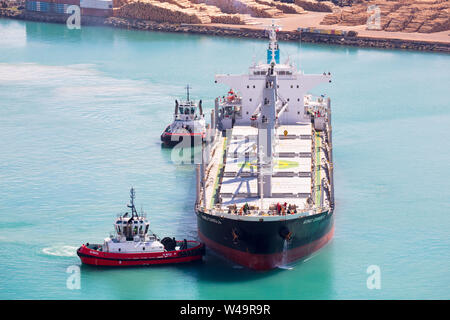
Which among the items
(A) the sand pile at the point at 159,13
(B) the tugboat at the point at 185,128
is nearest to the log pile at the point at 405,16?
(A) the sand pile at the point at 159,13

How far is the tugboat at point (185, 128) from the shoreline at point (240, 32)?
50.9 metres

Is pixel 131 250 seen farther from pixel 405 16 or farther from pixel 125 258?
pixel 405 16

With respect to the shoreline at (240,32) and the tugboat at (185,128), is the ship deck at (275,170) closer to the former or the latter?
the tugboat at (185,128)

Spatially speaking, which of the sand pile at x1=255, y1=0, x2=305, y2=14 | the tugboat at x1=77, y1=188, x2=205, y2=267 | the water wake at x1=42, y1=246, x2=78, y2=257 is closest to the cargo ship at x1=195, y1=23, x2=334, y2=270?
the tugboat at x1=77, y1=188, x2=205, y2=267

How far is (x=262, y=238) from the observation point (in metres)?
41.6

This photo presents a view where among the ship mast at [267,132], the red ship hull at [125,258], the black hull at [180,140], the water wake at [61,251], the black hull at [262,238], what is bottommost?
the water wake at [61,251]

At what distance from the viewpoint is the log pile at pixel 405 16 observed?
120 m

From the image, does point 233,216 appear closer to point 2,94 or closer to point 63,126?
point 63,126

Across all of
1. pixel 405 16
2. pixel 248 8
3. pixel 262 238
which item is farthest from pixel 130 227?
pixel 248 8

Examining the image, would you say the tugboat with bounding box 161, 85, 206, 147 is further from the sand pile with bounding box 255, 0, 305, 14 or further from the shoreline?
the sand pile with bounding box 255, 0, 305, 14

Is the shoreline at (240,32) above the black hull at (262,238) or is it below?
above

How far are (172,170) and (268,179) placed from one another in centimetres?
1619

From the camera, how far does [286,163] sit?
4903cm

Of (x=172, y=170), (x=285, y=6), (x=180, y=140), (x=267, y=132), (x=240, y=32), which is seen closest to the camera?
(x=267, y=132)
